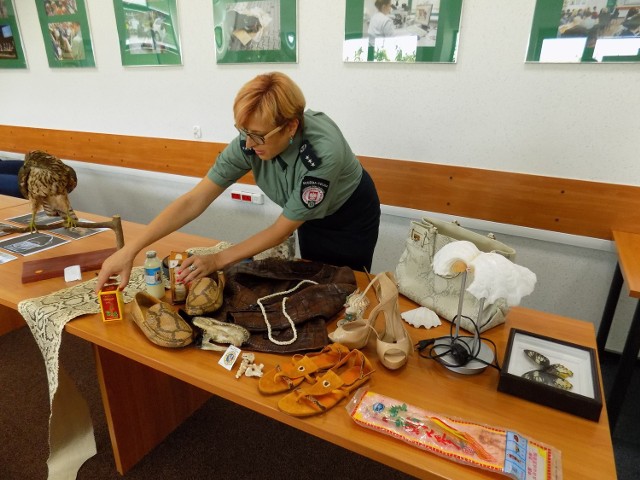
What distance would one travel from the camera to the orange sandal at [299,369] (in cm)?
94

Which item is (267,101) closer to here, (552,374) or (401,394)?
(401,394)

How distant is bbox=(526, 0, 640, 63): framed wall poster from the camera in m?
1.64

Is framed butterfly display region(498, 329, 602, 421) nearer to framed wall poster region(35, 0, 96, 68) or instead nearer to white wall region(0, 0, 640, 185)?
white wall region(0, 0, 640, 185)

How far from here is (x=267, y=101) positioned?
1141 mm

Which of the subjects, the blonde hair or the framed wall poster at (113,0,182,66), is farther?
the framed wall poster at (113,0,182,66)

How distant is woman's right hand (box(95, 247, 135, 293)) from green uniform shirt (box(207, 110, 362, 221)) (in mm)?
407

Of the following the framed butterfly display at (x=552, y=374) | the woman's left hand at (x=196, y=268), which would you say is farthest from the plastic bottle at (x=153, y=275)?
the framed butterfly display at (x=552, y=374)

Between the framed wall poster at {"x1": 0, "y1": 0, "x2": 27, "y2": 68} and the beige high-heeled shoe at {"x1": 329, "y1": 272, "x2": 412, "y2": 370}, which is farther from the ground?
the framed wall poster at {"x1": 0, "y1": 0, "x2": 27, "y2": 68}

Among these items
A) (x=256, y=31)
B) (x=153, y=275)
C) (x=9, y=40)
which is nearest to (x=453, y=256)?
(x=153, y=275)

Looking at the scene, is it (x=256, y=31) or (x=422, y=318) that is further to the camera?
(x=256, y=31)

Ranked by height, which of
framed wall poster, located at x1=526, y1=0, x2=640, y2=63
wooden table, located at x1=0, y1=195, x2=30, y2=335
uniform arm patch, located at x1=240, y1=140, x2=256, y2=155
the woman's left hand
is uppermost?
framed wall poster, located at x1=526, y1=0, x2=640, y2=63

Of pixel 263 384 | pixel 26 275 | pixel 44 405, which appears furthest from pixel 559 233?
pixel 44 405

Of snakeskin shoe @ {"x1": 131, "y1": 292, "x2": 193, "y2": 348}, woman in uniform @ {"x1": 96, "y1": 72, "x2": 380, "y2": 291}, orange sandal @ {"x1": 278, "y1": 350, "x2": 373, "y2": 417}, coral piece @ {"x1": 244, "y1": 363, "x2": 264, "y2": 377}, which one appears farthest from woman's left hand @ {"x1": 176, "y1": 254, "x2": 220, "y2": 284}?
orange sandal @ {"x1": 278, "y1": 350, "x2": 373, "y2": 417}

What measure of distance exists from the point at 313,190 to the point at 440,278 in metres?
0.46
